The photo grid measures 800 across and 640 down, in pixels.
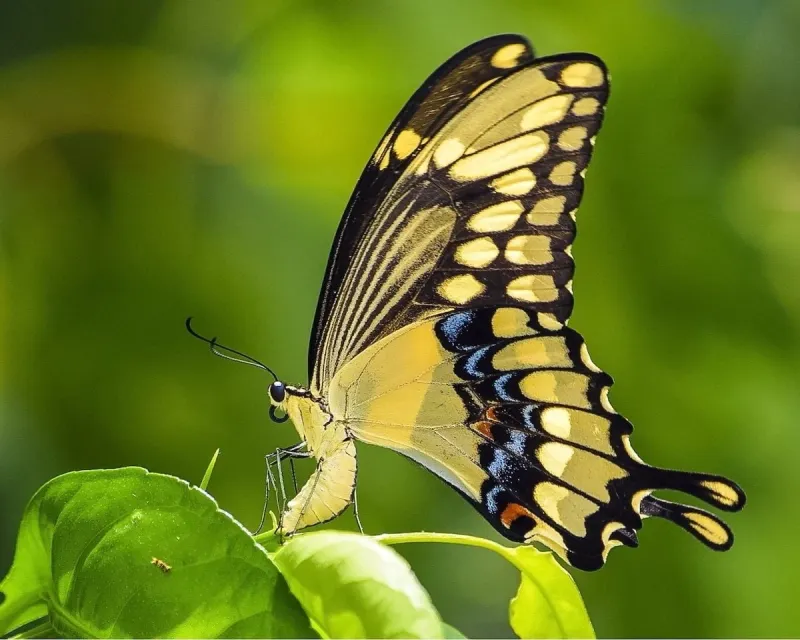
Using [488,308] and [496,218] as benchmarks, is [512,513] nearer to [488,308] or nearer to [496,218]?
[488,308]

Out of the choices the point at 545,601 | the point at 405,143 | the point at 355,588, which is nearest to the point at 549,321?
the point at 405,143

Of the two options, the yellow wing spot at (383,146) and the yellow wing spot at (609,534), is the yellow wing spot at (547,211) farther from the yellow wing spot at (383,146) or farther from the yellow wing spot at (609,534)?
the yellow wing spot at (609,534)

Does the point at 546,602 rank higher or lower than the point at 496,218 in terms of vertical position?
lower

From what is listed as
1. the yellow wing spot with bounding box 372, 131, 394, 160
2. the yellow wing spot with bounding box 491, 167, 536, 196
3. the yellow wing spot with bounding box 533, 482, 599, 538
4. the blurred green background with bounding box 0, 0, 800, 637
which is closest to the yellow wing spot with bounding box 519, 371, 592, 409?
the yellow wing spot with bounding box 533, 482, 599, 538

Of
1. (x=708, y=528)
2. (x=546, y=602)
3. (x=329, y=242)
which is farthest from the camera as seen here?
(x=329, y=242)

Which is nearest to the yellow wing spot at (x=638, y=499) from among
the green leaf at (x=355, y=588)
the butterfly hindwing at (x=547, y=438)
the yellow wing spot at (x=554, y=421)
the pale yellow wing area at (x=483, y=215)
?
the butterfly hindwing at (x=547, y=438)

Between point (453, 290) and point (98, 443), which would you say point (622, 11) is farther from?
point (98, 443)

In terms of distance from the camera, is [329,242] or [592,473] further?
[329,242]

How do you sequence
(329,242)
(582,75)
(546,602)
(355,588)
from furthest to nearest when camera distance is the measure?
(329,242), (582,75), (546,602), (355,588)
